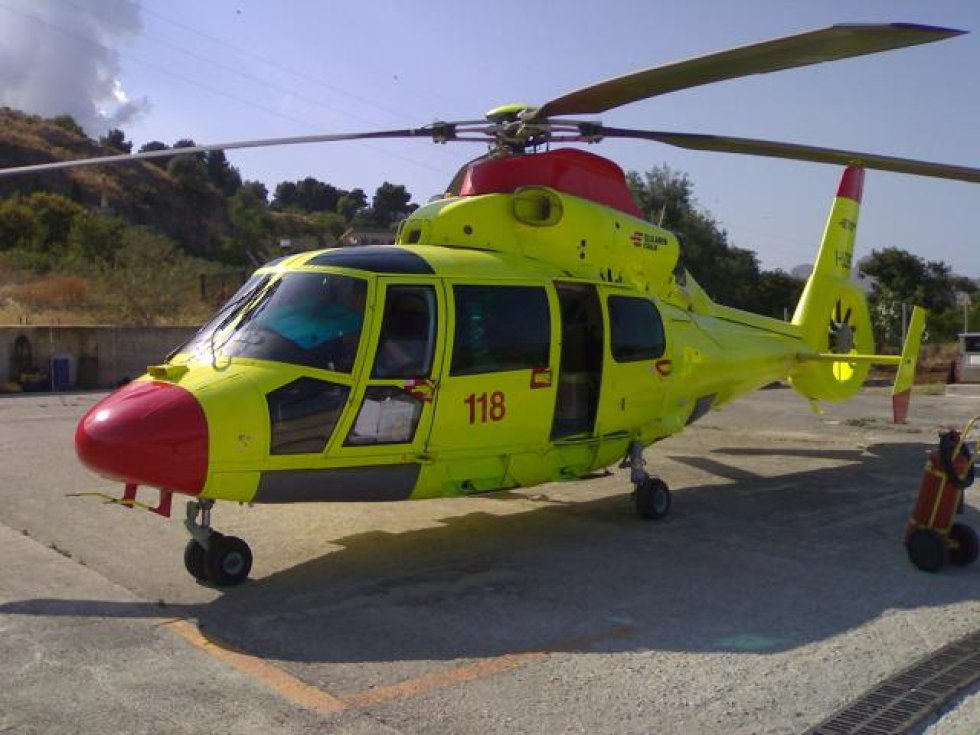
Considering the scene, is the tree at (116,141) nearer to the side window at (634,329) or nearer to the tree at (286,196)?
the tree at (286,196)

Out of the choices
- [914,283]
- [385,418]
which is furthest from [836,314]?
[914,283]

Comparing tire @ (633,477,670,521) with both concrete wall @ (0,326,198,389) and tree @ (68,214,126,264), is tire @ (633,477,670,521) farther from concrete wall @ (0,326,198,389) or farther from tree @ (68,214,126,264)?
tree @ (68,214,126,264)

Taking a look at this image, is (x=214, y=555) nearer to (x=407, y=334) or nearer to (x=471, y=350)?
(x=407, y=334)

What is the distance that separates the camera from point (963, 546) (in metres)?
7.03

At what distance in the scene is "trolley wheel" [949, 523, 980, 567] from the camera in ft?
23.0

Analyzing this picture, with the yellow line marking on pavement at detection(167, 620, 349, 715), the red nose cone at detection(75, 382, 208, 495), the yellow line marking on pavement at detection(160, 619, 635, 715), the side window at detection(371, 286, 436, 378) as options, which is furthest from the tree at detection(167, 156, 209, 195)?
the yellow line marking on pavement at detection(160, 619, 635, 715)

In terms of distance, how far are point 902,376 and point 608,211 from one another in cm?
379

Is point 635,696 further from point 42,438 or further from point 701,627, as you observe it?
point 42,438

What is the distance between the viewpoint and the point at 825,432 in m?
15.2

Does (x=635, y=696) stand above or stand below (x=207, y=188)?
below

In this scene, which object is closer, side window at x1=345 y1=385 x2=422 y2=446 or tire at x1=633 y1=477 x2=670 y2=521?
side window at x1=345 y1=385 x2=422 y2=446

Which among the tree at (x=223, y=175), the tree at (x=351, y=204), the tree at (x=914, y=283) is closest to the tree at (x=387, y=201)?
the tree at (x=351, y=204)

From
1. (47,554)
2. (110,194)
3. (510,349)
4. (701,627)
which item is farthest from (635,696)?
(110,194)

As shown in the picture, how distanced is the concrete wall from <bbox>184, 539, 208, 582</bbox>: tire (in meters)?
17.5
